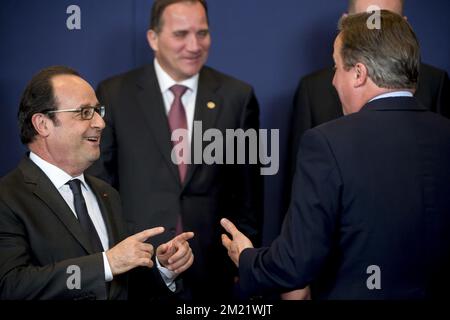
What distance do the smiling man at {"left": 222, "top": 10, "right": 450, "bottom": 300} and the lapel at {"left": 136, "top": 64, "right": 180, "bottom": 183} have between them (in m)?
1.13

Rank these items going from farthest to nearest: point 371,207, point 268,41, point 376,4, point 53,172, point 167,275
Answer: point 268,41 → point 376,4 → point 167,275 → point 53,172 → point 371,207

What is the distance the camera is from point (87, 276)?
210 cm

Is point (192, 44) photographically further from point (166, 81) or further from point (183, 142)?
point (183, 142)

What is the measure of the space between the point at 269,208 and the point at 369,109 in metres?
1.79

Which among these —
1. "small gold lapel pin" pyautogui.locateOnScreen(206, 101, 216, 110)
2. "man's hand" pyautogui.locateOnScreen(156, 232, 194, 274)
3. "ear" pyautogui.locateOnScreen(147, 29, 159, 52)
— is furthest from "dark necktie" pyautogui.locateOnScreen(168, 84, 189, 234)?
"man's hand" pyautogui.locateOnScreen(156, 232, 194, 274)

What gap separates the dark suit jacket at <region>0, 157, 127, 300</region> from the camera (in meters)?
2.05

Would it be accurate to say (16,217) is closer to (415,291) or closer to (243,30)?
(415,291)

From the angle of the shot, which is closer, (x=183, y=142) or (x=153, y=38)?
(x=183, y=142)

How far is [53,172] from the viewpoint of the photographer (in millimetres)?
2248

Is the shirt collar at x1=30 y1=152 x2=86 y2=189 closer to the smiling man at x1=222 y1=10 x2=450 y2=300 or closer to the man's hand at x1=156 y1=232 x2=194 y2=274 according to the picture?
the man's hand at x1=156 y1=232 x2=194 y2=274

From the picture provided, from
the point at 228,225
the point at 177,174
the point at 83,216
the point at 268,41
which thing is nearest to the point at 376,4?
the point at 268,41

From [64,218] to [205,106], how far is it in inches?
46.9
